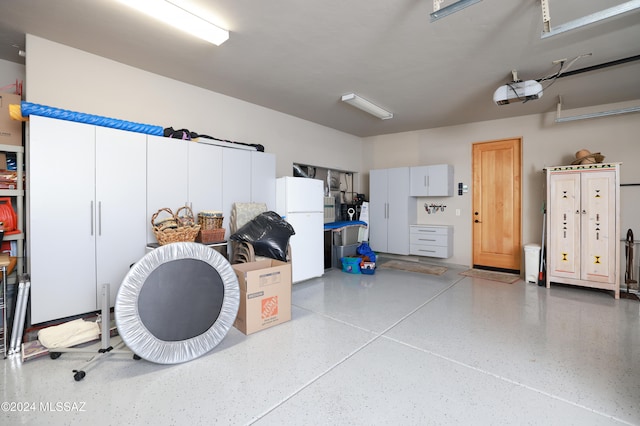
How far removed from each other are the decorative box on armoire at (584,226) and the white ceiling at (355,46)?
123cm

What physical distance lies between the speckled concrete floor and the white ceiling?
2.91m

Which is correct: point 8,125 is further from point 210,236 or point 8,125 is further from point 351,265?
point 351,265

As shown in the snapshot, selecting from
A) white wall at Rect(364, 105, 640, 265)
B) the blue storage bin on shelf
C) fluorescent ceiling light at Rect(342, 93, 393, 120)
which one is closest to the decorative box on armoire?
white wall at Rect(364, 105, 640, 265)

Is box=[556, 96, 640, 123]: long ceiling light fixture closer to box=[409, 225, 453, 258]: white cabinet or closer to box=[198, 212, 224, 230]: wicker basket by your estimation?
box=[409, 225, 453, 258]: white cabinet

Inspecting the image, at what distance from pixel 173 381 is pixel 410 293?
3.13 metres

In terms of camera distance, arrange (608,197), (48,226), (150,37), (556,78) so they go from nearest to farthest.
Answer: (48,226) → (150,37) → (556,78) → (608,197)

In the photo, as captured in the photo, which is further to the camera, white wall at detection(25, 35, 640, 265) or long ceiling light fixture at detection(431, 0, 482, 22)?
white wall at detection(25, 35, 640, 265)

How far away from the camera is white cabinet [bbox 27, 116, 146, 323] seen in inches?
99.0

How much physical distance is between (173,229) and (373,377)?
2.37 m

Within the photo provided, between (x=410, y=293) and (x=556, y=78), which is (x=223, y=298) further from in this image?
(x=556, y=78)

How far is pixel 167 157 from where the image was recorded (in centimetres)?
329

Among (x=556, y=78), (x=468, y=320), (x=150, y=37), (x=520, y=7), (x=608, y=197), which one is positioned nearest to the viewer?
(x=520, y=7)

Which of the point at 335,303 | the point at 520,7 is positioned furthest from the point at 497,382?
the point at 520,7

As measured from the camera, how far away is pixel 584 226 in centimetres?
414
